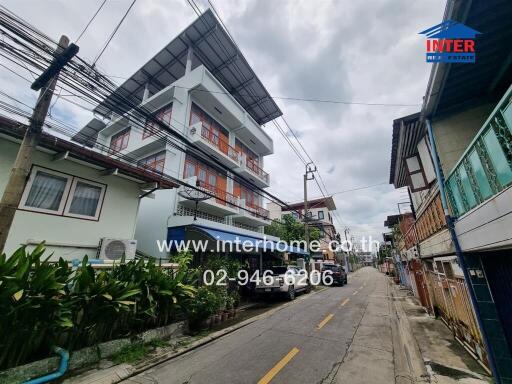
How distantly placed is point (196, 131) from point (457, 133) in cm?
1282

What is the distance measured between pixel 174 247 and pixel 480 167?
11.7m

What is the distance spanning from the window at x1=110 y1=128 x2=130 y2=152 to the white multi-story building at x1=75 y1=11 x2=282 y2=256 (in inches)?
3.8

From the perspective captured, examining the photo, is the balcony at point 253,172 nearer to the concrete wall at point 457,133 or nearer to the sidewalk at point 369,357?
the sidewalk at point 369,357

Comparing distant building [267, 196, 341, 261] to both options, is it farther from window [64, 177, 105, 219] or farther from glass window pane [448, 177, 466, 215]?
glass window pane [448, 177, 466, 215]

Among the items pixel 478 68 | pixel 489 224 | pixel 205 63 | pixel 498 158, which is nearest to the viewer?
pixel 498 158

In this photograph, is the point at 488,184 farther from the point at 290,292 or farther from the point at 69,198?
the point at 290,292

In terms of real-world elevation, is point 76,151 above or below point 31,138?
above

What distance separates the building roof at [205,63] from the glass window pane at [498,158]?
15.3m

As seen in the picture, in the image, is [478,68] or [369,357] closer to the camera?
[478,68]

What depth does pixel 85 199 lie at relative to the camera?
7.80 metres

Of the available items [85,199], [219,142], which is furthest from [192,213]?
[85,199]

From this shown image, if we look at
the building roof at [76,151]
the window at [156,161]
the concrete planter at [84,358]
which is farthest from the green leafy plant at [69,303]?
the window at [156,161]

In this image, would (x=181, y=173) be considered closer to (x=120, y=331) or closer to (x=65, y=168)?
(x=65, y=168)

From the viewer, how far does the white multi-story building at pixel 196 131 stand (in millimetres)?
12789
